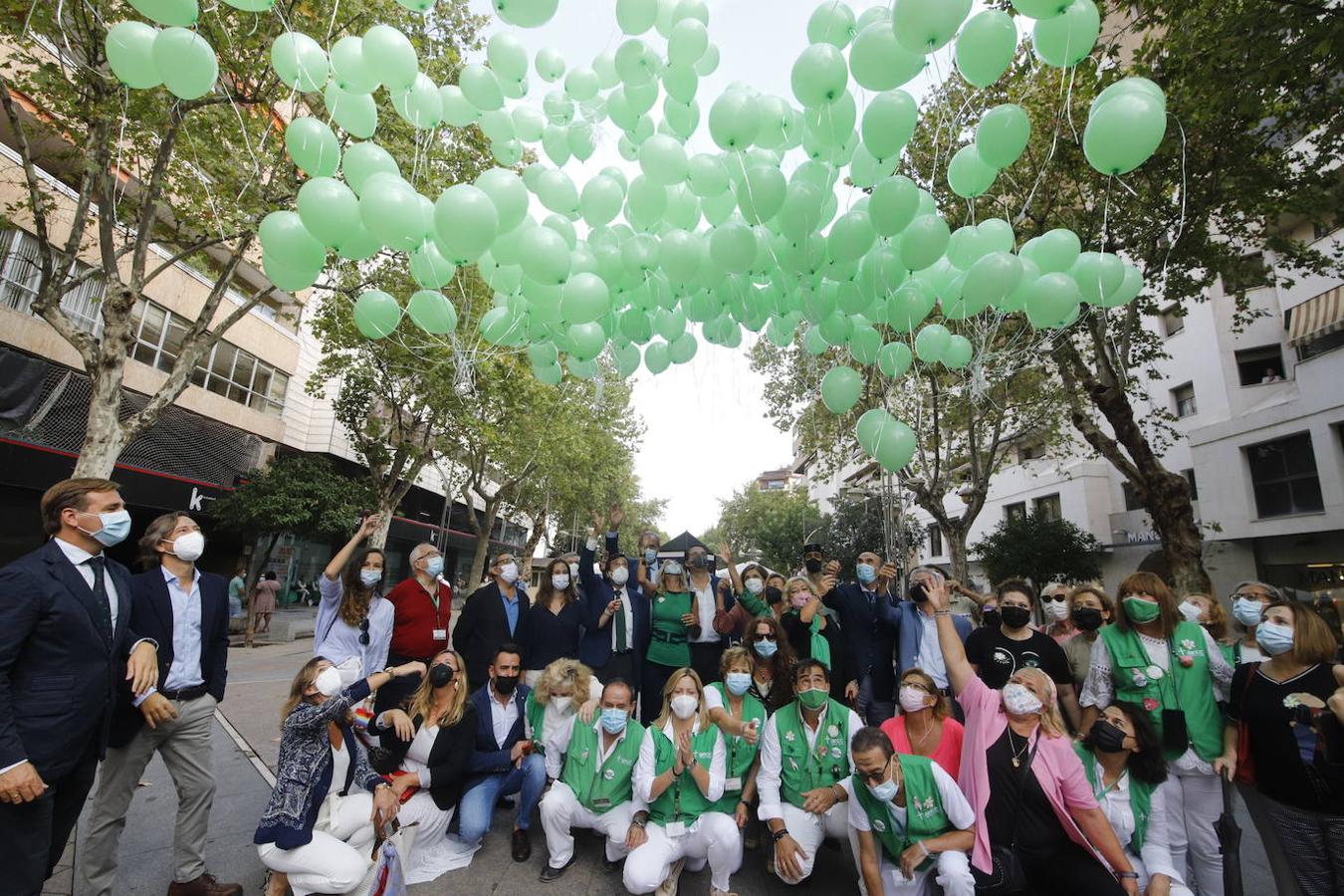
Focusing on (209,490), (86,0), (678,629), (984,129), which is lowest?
(678,629)

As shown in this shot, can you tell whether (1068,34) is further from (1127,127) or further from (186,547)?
(186,547)

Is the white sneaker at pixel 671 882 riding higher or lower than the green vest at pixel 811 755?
lower

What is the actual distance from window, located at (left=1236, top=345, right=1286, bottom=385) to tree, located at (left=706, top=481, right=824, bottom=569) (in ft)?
46.3

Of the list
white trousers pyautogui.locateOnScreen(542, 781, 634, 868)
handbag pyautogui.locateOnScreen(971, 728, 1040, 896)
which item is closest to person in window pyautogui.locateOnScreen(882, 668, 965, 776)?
handbag pyautogui.locateOnScreen(971, 728, 1040, 896)

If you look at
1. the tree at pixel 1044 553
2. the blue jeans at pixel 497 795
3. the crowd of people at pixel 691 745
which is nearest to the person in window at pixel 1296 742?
the crowd of people at pixel 691 745

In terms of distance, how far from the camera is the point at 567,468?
934 inches

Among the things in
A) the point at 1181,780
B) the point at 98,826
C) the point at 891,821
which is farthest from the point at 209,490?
the point at 1181,780

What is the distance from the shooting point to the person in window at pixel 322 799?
2732 millimetres

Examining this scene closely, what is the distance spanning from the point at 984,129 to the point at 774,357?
8.23 m

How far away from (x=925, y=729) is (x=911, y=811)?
50cm

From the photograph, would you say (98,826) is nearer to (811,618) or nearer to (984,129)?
(811,618)

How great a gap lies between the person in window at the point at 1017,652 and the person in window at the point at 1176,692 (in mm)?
161

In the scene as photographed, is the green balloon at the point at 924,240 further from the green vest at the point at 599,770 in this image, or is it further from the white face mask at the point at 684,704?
the green vest at the point at 599,770

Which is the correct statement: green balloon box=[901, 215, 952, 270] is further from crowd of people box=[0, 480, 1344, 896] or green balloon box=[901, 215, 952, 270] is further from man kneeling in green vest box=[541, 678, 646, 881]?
man kneeling in green vest box=[541, 678, 646, 881]
